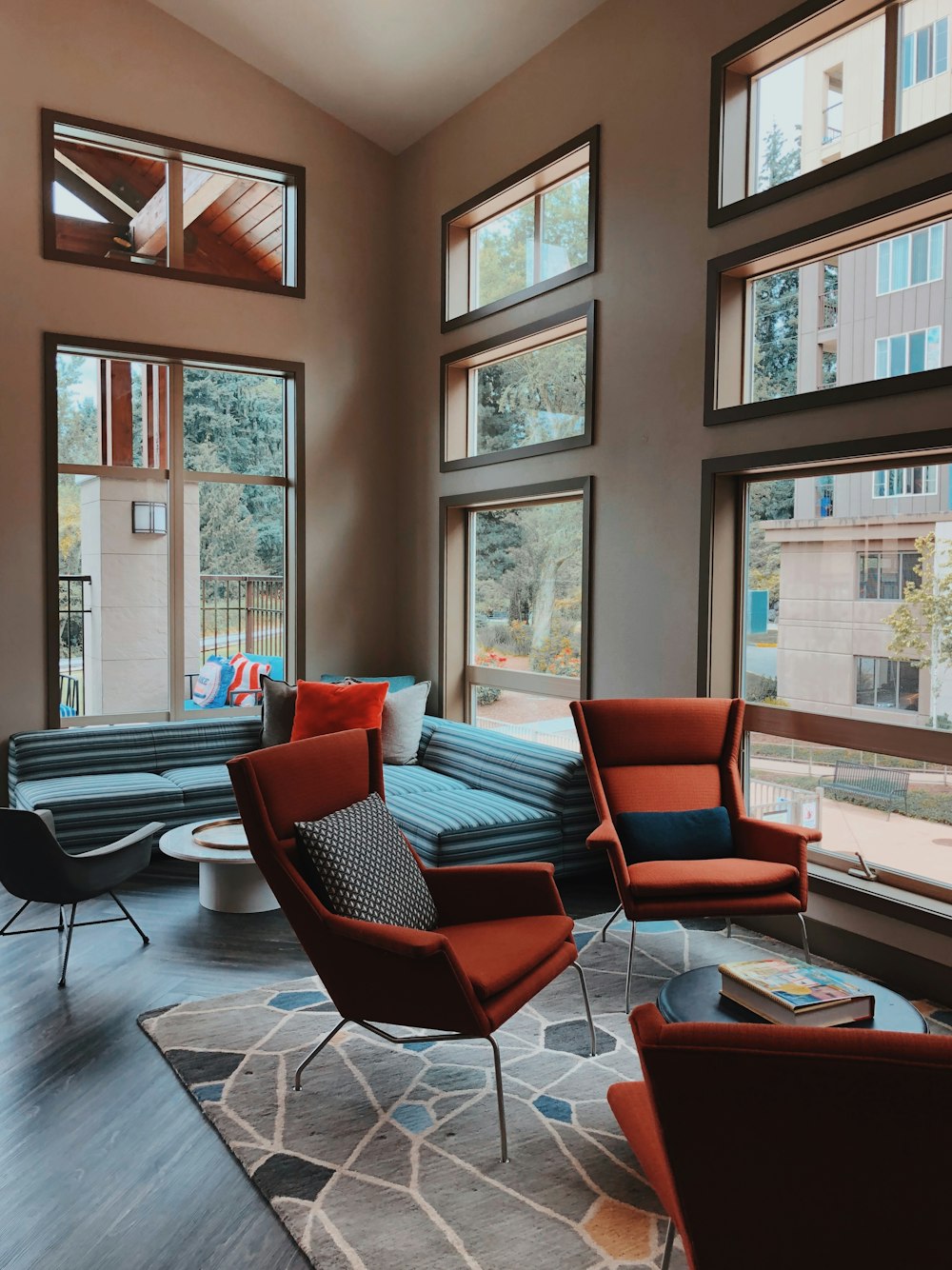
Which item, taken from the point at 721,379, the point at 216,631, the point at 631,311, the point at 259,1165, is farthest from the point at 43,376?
the point at 259,1165

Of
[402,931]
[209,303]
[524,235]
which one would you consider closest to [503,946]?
→ [402,931]

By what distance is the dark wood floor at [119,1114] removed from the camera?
2203mm

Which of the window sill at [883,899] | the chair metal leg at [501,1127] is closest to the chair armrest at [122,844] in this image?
the chair metal leg at [501,1127]

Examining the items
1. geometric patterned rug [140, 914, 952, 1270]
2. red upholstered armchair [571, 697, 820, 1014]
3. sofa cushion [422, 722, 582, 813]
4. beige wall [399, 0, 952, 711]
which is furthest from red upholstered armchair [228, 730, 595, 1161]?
beige wall [399, 0, 952, 711]

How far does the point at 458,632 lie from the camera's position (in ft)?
20.8

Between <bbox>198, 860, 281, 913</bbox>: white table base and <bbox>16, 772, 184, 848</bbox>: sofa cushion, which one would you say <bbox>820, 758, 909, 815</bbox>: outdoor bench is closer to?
<bbox>198, 860, 281, 913</bbox>: white table base

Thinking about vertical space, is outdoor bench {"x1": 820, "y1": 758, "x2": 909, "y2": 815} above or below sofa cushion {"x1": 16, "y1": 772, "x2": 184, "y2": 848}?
above

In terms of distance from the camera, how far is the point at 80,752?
546cm

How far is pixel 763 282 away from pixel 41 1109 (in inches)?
159

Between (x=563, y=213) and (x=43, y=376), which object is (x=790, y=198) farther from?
(x=43, y=376)

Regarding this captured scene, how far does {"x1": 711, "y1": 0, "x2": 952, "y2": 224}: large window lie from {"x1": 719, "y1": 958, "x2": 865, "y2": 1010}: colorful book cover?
279 centimetres

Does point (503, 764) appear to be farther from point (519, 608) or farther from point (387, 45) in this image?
point (387, 45)

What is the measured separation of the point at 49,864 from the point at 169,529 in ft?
9.99

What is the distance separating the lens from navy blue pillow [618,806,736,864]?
12.7ft
